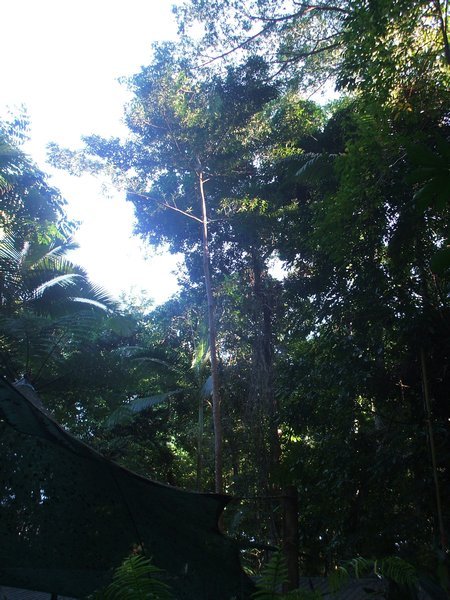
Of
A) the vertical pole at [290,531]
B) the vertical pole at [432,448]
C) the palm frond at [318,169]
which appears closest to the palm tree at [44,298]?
the palm frond at [318,169]

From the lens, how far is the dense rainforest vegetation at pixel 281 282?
5.93 metres

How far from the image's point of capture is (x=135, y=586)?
1.80m

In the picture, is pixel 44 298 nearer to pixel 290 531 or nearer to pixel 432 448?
pixel 432 448

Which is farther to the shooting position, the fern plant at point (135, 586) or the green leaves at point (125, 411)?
the green leaves at point (125, 411)

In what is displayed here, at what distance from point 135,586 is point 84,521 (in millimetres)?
495

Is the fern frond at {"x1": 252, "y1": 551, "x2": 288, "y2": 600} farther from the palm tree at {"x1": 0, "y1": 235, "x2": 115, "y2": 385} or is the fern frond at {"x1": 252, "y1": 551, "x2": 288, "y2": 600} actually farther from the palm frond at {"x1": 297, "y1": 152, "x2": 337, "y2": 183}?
the palm tree at {"x1": 0, "y1": 235, "x2": 115, "y2": 385}

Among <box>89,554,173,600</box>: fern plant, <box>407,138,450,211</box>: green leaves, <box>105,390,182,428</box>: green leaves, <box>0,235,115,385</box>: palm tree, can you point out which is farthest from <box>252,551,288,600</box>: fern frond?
<box>105,390,182,428</box>: green leaves

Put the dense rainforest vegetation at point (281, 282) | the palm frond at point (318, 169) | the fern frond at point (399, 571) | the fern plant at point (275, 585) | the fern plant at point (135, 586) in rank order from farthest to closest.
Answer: the palm frond at point (318, 169)
the dense rainforest vegetation at point (281, 282)
the fern frond at point (399, 571)
the fern plant at point (275, 585)
the fern plant at point (135, 586)

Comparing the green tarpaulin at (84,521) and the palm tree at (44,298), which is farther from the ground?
the palm tree at (44,298)

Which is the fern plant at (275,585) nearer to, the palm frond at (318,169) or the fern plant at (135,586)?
the fern plant at (135,586)

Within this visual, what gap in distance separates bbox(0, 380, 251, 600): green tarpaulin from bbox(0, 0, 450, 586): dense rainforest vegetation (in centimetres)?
103

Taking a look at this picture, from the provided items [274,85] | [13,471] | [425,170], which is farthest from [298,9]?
[13,471]

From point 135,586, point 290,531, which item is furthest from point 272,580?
point 290,531

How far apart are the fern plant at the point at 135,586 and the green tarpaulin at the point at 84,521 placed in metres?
0.25
